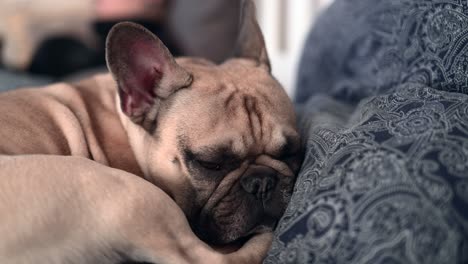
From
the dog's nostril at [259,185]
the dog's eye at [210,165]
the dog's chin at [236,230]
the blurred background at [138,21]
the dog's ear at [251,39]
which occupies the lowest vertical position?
the blurred background at [138,21]

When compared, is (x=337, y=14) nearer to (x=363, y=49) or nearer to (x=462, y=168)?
(x=363, y=49)

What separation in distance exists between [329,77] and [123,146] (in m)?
0.80

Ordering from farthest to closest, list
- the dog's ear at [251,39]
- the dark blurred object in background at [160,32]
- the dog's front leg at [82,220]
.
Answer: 1. the dark blurred object in background at [160,32]
2. the dog's ear at [251,39]
3. the dog's front leg at [82,220]

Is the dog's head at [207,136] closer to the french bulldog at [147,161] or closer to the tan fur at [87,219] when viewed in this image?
the french bulldog at [147,161]

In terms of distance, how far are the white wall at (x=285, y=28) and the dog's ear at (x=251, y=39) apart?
125cm

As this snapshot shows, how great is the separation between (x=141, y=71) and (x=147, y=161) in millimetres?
198

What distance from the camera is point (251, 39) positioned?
56.0 inches

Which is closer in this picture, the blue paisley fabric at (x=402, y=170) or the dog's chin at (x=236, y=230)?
the blue paisley fabric at (x=402, y=170)

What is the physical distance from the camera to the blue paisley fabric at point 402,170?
26.8 inches

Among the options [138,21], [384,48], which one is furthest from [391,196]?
[138,21]

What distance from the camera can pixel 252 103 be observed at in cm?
113

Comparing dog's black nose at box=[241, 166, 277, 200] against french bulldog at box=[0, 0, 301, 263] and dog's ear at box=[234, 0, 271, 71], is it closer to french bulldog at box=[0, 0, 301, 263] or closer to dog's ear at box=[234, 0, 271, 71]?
french bulldog at box=[0, 0, 301, 263]

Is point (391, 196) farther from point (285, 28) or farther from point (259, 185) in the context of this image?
point (285, 28)

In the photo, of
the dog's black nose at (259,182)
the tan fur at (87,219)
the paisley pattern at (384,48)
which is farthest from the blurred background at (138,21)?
the tan fur at (87,219)
